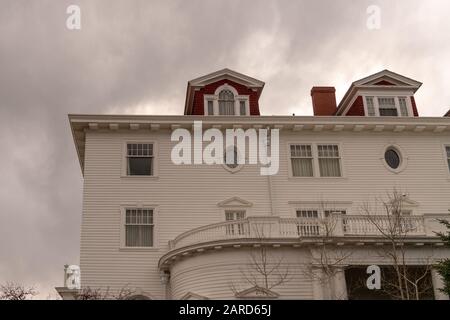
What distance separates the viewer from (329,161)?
3153 centimetres

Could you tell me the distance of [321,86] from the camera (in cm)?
3678

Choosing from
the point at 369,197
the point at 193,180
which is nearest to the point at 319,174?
the point at 369,197

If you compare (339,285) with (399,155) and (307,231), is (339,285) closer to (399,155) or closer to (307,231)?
(307,231)

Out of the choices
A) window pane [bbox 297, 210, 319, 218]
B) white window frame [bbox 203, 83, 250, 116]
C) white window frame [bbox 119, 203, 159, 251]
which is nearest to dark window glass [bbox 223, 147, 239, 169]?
white window frame [bbox 203, 83, 250, 116]

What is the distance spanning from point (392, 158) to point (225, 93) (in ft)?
33.0

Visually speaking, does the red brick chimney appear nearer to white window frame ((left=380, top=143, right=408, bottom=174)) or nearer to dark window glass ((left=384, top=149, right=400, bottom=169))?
white window frame ((left=380, top=143, right=408, bottom=174))

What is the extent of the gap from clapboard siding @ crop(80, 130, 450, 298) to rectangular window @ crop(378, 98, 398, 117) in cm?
158

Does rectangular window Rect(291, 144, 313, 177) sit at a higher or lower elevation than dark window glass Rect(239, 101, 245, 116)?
lower

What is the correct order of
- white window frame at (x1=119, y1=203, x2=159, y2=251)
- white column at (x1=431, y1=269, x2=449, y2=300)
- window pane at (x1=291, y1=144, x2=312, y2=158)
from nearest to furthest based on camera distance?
1. white column at (x1=431, y1=269, x2=449, y2=300)
2. white window frame at (x1=119, y1=203, x2=159, y2=251)
3. window pane at (x1=291, y1=144, x2=312, y2=158)

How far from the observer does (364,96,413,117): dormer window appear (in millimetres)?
33281

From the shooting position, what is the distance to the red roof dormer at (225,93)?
1281 inches

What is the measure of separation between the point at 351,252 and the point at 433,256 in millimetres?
3650

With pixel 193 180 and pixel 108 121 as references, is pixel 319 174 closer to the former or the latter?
pixel 193 180

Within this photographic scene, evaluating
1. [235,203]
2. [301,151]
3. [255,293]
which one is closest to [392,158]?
[301,151]
